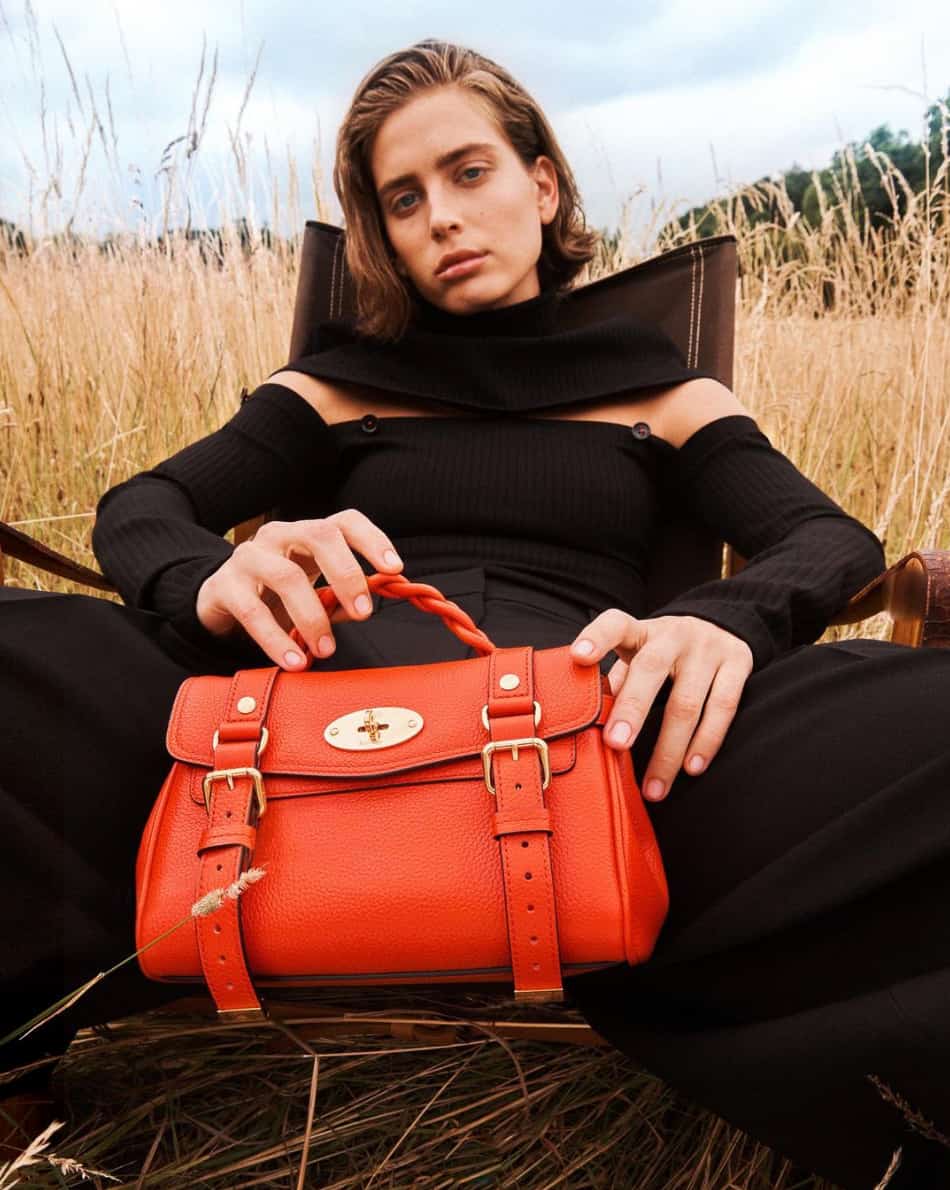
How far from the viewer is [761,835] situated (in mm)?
1008

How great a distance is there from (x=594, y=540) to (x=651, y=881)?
2.98ft

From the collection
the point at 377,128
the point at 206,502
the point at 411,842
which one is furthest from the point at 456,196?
the point at 411,842

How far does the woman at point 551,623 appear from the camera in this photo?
932 millimetres

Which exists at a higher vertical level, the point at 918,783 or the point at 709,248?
the point at 709,248

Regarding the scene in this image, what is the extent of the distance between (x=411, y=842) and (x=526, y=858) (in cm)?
11

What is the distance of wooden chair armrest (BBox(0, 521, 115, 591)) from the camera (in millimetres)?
1606

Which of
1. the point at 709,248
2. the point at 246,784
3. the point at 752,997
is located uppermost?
the point at 709,248

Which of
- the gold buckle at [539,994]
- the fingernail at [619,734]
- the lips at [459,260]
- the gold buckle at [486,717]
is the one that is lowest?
the gold buckle at [539,994]

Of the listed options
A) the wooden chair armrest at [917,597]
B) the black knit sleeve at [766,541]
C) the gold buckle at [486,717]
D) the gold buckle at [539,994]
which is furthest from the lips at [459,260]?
the gold buckle at [539,994]

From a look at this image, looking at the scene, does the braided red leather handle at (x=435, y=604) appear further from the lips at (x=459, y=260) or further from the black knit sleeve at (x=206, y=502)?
the lips at (x=459, y=260)

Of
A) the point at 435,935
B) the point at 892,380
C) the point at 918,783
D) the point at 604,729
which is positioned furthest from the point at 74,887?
the point at 892,380

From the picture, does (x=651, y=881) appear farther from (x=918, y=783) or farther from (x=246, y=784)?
(x=246, y=784)

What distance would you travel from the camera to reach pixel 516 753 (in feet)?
3.19

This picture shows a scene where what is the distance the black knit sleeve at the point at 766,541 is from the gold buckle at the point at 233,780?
1.79ft
